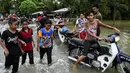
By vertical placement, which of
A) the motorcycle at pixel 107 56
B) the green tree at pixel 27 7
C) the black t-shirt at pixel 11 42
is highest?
the black t-shirt at pixel 11 42

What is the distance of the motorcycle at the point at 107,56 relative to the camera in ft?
21.6

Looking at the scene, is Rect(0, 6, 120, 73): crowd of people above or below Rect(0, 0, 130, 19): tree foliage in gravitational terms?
above

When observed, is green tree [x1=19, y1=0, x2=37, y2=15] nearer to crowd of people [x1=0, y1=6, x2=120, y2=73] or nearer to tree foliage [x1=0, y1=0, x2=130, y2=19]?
tree foliage [x1=0, y1=0, x2=130, y2=19]

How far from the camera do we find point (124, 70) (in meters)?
6.60

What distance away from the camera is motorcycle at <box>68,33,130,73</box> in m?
6.58

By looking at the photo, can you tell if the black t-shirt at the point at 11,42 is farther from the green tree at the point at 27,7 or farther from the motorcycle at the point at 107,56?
the green tree at the point at 27,7

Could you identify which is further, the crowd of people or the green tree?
the green tree

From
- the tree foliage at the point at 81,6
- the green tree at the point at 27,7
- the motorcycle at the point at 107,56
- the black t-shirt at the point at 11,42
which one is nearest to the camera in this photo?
the black t-shirt at the point at 11,42

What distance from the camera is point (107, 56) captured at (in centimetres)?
695

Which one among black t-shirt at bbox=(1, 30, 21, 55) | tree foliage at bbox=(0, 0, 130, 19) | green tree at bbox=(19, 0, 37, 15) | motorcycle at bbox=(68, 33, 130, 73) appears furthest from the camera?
green tree at bbox=(19, 0, 37, 15)

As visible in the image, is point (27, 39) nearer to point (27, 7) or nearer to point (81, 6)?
point (81, 6)

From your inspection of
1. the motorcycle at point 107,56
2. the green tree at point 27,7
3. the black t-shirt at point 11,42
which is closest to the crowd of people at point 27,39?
the black t-shirt at point 11,42

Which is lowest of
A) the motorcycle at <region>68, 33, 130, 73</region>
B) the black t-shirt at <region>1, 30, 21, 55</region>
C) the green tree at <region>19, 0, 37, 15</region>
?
the green tree at <region>19, 0, 37, 15</region>

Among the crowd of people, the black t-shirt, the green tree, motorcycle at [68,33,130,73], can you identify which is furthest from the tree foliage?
the black t-shirt
